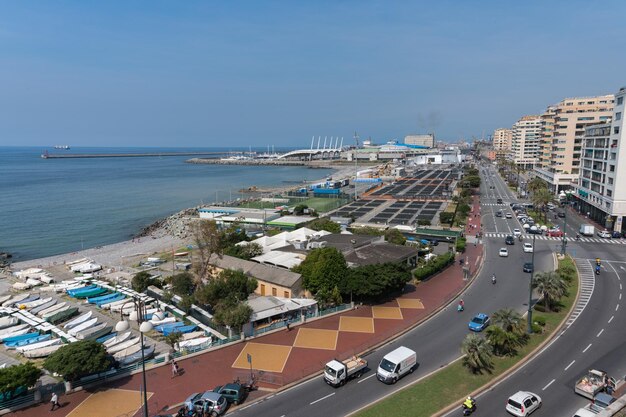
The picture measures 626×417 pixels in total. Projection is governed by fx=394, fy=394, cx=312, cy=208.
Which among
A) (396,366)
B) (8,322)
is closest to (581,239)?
(396,366)

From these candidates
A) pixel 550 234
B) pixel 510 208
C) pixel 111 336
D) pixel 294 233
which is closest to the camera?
pixel 111 336

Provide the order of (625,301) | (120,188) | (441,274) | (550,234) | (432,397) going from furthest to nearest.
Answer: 1. (120,188)
2. (550,234)
3. (441,274)
4. (625,301)
5. (432,397)

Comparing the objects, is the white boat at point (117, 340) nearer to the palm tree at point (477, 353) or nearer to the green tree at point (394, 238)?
the palm tree at point (477, 353)

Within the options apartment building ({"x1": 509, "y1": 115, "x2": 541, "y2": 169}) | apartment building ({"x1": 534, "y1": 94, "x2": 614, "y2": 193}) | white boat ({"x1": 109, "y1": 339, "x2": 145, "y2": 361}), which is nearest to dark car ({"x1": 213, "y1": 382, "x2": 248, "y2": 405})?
white boat ({"x1": 109, "y1": 339, "x2": 145, "y2": 361})

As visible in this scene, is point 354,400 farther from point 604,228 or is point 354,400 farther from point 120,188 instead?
point 120,188

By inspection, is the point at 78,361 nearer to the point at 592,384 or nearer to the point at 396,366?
the point at 396,366

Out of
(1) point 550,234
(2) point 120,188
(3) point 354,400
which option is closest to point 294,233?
(3) point 354,400

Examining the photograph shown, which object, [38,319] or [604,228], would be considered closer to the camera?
[38,319]
